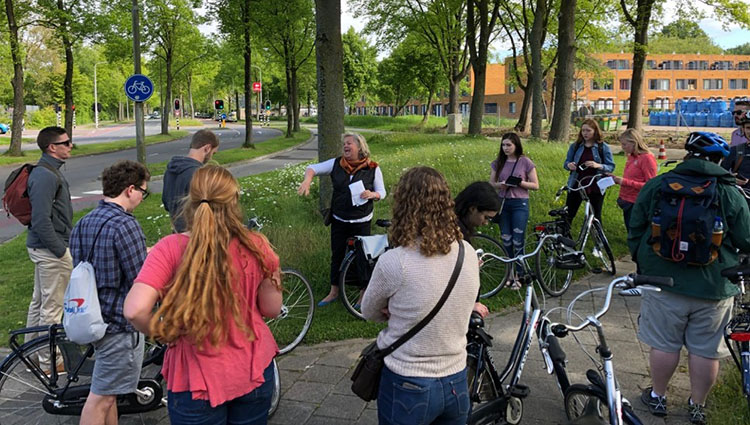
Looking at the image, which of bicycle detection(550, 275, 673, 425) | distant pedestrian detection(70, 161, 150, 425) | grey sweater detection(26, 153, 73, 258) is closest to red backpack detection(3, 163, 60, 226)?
grey sweater detection(26, 153, 73, 258)

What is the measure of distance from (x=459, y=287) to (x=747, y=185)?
517 cm

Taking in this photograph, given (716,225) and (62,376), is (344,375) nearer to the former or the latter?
(62,376)

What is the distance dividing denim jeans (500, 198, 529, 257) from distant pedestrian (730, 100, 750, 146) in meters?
2.50

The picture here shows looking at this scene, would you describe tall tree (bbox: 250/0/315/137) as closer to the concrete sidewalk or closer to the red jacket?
the red jacket

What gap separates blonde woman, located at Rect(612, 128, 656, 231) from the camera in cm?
661

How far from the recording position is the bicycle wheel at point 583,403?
287 cm

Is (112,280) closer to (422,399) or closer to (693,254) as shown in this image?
(422,399)

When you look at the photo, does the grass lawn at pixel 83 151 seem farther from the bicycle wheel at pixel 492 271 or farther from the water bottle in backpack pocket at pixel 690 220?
the water bottle in backpack pocket at pixel 690 220

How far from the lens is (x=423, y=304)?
2408 mm

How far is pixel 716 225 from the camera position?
11.6ft

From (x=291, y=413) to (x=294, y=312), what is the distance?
1509 millimetres

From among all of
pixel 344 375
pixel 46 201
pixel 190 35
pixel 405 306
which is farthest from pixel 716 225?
pixel 190 35

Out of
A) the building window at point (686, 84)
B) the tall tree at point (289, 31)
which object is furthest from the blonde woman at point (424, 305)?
the building window at point (686, 84)

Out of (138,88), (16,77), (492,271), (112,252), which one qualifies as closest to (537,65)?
(138,88)
